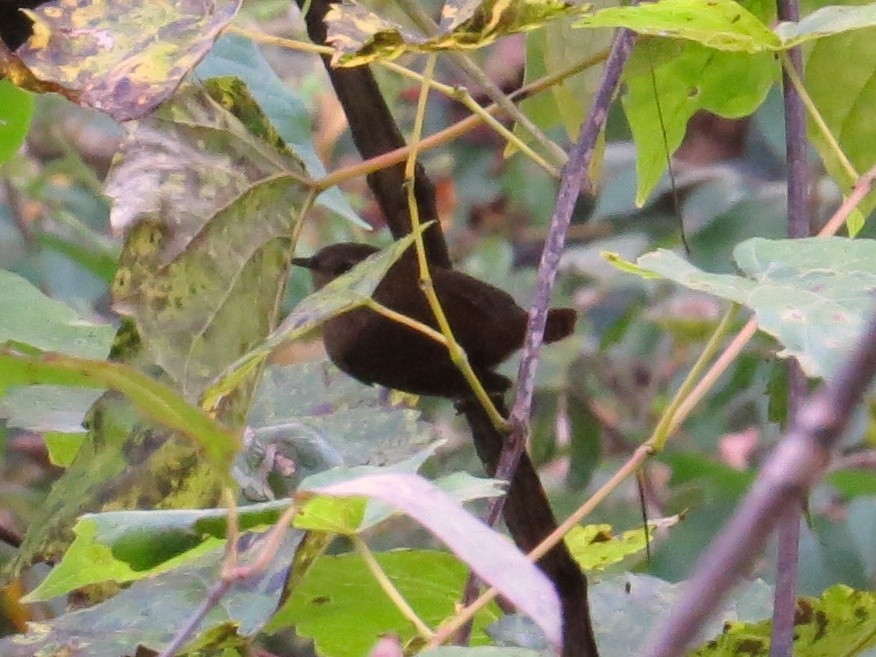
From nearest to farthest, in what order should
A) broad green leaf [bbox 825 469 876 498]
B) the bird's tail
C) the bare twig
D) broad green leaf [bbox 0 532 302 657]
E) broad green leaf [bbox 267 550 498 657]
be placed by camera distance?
1. the bare twig
2. broad green leaf [bbox 0 532 302 657]
3. broad green leaf [bbox 267 550 498 657]
4. the bird's tail
5. broad green leaf [bbox 825 469 876 498]

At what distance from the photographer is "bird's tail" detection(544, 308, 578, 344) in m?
0.87

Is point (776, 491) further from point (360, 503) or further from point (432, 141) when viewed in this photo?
point (432, 141)

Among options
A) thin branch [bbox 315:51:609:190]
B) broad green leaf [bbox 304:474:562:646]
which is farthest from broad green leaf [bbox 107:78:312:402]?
broad green leaf [bbox 304:474:562:646]

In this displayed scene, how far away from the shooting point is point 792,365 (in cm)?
62

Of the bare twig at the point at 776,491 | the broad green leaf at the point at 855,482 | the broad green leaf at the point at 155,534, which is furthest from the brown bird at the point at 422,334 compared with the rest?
the broad green leaf at the point at 855,482

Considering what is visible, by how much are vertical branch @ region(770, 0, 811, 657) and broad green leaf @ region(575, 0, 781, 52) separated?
0.06 metres

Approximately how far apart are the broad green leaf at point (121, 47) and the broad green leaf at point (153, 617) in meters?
0.19

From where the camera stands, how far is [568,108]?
80 centimetres

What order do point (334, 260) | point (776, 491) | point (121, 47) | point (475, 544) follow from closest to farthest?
1. point (776, 491)
2. point (475, 544)
3. point (121, 47)
4. point (334, 260)

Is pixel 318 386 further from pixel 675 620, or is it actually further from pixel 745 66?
pixel 675 620

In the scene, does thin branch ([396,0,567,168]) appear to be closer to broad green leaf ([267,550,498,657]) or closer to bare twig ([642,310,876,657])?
broad green leaf ([267,550,498,657])

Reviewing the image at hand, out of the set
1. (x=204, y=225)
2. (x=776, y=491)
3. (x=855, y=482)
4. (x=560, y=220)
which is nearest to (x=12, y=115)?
(x=204, y=225)

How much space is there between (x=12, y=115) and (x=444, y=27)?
314 mm

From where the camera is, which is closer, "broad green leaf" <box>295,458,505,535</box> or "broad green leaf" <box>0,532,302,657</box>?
"broad green leaf" <box>295,458,505,535</box>
